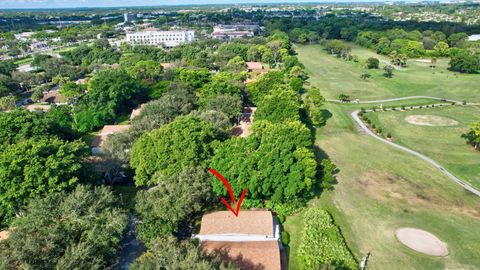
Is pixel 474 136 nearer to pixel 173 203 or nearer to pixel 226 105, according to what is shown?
pixel 226 105

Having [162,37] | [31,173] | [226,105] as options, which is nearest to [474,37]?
[162,37]

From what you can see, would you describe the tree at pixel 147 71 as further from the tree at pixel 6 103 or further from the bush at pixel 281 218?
the bush at pixel 281 218

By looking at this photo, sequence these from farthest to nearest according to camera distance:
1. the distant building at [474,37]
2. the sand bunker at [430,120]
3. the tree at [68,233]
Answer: the distant building at [474,37] < the sand bunker at [430,120] < the tree at [68,233]

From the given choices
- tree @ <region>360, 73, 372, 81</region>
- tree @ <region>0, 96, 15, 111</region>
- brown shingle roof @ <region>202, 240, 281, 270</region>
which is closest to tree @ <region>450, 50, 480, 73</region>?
tree @ <region>360, 73, 372, 81</region>

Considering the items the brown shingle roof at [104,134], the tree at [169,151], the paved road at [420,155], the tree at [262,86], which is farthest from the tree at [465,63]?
the brown shingle roof at [104,134]

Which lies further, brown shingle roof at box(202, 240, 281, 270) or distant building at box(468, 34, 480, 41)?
distant building at box(468, 34, 480, 41)

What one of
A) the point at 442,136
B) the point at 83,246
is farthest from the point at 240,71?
the point at 83,246

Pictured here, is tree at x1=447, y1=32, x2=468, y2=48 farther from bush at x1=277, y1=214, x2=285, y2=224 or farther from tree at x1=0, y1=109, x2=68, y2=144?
tree at x1=0, y1=109, x2=68, y2=144
